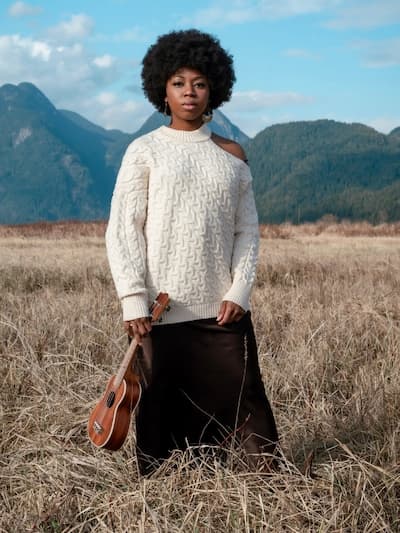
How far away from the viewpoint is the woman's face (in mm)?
2801

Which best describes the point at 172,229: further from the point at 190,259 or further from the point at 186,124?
the point at 186,124

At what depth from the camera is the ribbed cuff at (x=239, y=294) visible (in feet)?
9.05

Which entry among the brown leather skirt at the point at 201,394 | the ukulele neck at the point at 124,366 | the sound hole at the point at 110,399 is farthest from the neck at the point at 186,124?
the sound hole at the point at 110,399

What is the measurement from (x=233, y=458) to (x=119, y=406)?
0.57m

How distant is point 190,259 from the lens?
8.89 feet

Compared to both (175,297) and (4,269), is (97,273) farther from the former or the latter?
(175,297)

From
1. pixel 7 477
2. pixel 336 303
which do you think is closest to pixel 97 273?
pixel 336 303

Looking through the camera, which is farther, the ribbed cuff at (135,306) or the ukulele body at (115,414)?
the ribbed cuff at (135,306)

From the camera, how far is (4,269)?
30.9ft

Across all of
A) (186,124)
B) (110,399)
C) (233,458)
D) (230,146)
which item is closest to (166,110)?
(186,124)

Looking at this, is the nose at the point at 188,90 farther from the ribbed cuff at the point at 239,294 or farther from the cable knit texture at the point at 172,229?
the ribbed cuff at the point at 239,294

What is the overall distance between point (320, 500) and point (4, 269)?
24.3 feet

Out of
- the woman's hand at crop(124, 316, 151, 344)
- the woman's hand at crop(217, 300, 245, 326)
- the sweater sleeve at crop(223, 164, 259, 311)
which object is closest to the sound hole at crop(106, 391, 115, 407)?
the woman's hand at crop(124, 316, 151, 344)

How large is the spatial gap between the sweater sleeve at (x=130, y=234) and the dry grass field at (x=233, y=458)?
0.62 metres
